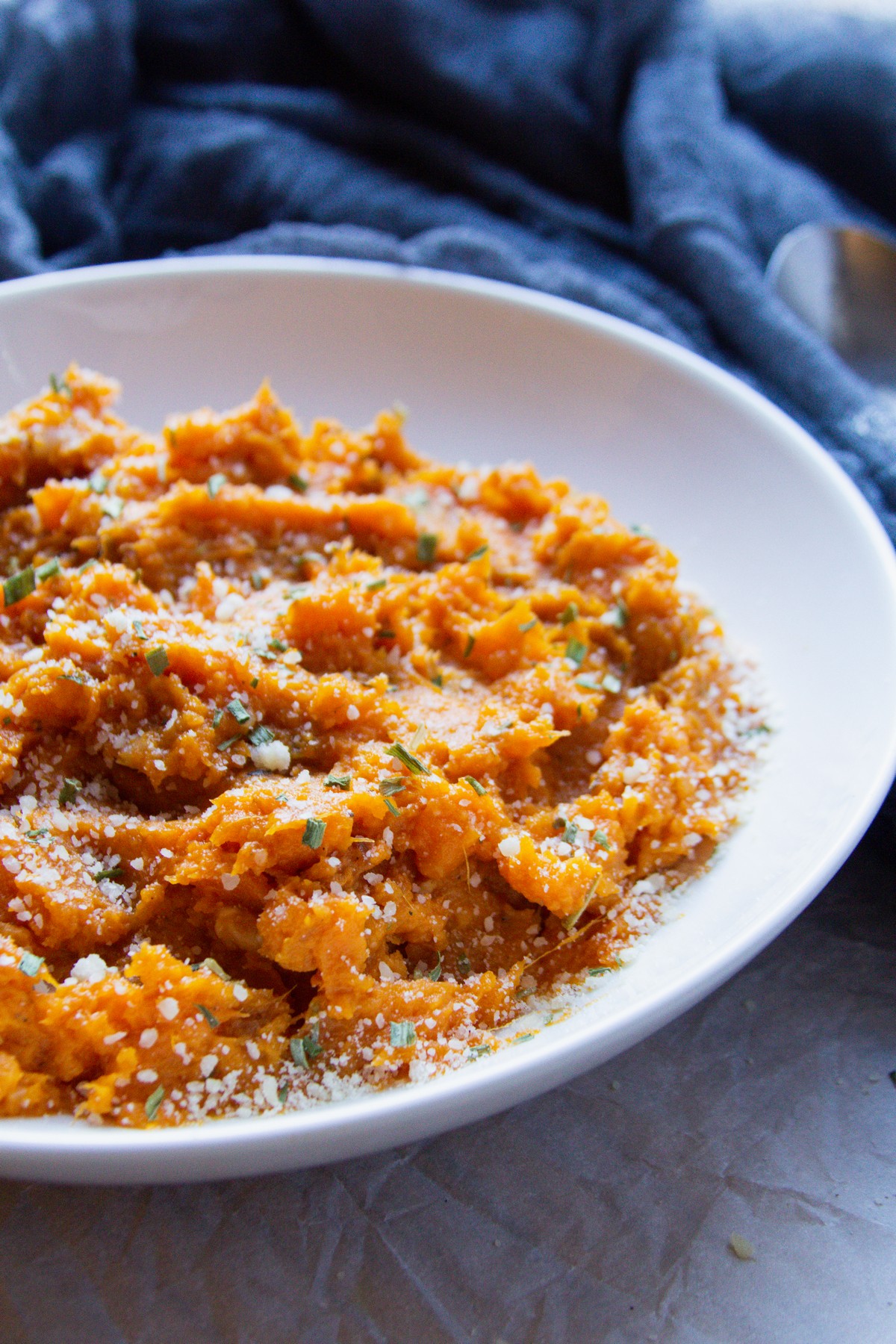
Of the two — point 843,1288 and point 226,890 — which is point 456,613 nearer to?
point 226,890

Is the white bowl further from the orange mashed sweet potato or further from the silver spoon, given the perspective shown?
the silver spoon

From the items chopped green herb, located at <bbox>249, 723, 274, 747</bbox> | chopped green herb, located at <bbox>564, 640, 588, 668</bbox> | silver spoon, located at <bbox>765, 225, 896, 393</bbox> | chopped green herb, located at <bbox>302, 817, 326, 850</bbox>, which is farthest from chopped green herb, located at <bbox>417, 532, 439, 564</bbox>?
silver spoon, located at <bbox>765, 225, 896, 393</bbox>

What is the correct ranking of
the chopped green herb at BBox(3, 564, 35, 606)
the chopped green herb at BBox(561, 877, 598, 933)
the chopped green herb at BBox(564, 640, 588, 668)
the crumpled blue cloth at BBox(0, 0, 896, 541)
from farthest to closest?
the crumpled blue cloth at BBox(0, 0, 896, 541) → the chopped green herb at BBox(564, 640, 588, 668) → the chopped green herb at BBox(3, 564, 35, 606) → the chopped green herb at BBox(561, 877, 598, 933)

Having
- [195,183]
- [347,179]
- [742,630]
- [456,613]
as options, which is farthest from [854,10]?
[456,613]

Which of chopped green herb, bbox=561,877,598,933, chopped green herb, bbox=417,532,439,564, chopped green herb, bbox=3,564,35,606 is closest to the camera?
chopped green herb, bbox=561,877,598,933

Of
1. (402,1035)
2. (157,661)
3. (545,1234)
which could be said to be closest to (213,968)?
(402,1035)
